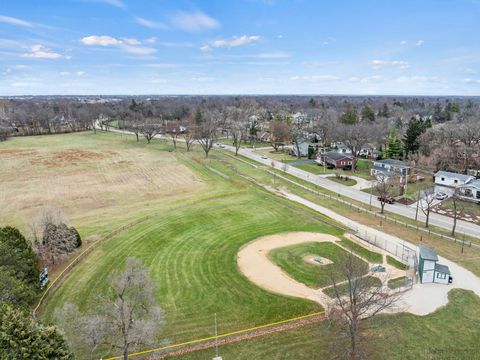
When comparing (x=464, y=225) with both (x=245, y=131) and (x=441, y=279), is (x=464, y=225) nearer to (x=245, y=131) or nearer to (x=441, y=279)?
(x=441, y=279)

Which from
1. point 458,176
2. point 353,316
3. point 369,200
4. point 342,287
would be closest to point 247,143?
point 369,200

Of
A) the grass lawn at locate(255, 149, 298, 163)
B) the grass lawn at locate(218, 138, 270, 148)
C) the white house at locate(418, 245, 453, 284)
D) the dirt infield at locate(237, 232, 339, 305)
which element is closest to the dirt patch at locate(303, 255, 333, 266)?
the dirt infield at locate(237, 232, 339, 305)

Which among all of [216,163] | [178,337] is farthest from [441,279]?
[216,163]

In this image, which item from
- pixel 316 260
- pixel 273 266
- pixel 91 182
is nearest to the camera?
pixel 273 266

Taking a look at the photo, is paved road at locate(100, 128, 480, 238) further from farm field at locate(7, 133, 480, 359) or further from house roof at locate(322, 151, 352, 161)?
farm field at locate(7, 133, 480, 359)

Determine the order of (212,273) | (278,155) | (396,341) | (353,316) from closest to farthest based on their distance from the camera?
(353,316), (396,341), (212,273), (278,155)

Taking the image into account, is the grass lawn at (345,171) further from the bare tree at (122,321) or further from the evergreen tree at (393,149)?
the bare tree at (122,321)

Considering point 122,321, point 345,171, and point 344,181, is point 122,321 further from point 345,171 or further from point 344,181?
point 345,171
